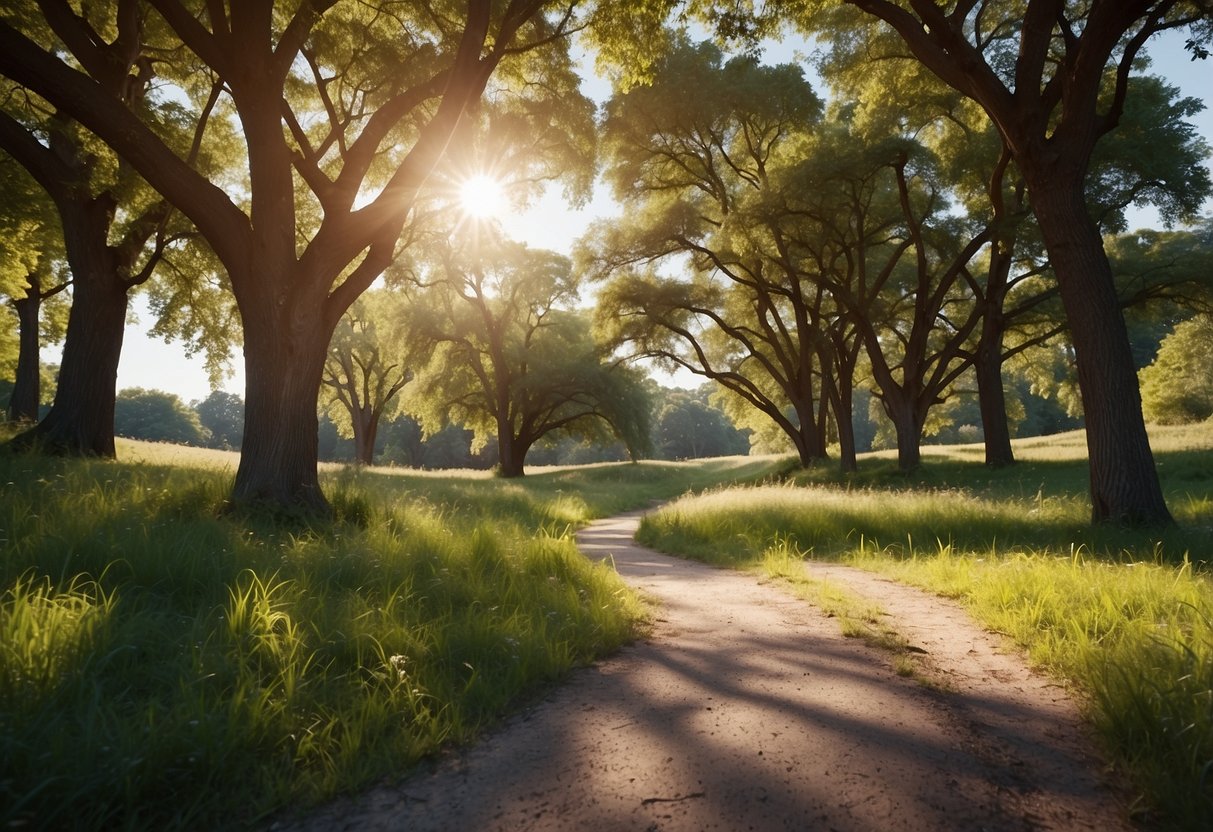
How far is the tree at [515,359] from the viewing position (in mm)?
29031

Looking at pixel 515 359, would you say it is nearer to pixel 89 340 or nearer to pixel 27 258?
pixel 27 258

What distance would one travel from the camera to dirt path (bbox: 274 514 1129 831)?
208 centimetres

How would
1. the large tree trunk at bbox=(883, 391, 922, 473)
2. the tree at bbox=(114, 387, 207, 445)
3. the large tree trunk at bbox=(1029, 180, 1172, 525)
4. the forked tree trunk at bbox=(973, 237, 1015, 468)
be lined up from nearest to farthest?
the large tree trunk at bbox=(1029, 180, 1172, 525), the forked tree trunk at bbox=(973, 237, 1015, 468), the large tree trunk at bbox=(883, 391, 922, 473), the tree at bbox=(114, 387, 207, 445)

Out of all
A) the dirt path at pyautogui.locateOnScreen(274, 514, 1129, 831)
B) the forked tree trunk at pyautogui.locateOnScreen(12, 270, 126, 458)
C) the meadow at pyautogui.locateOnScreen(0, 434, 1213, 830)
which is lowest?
the dirt path at pyautogui.locateOnScreen(274, 514, 1129, 831)

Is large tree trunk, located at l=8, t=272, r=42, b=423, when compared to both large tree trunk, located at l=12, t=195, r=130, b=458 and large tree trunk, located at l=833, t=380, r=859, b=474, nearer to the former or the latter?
large tree trunk, located at l=12, t=195, r=130, b=458

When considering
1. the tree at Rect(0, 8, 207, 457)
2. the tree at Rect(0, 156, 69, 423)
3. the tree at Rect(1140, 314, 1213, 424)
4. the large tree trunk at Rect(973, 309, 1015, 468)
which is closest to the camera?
the tree at Rect(0, 8, 207, 457)

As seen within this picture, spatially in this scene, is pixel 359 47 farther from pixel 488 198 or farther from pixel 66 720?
pixel 66 720

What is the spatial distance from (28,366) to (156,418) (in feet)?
269

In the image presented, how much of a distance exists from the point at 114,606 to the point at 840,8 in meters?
15.5

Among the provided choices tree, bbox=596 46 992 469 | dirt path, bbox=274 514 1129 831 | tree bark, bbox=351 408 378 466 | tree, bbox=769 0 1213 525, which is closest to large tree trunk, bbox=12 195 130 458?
dirt path, bbox=274 514 1129 831

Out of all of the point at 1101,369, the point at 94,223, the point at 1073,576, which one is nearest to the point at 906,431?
the point at 1101,369

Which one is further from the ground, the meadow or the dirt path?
the meadow

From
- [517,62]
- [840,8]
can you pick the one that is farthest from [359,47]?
[840,8]

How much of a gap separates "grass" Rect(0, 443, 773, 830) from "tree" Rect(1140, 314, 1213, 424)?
148 feet
